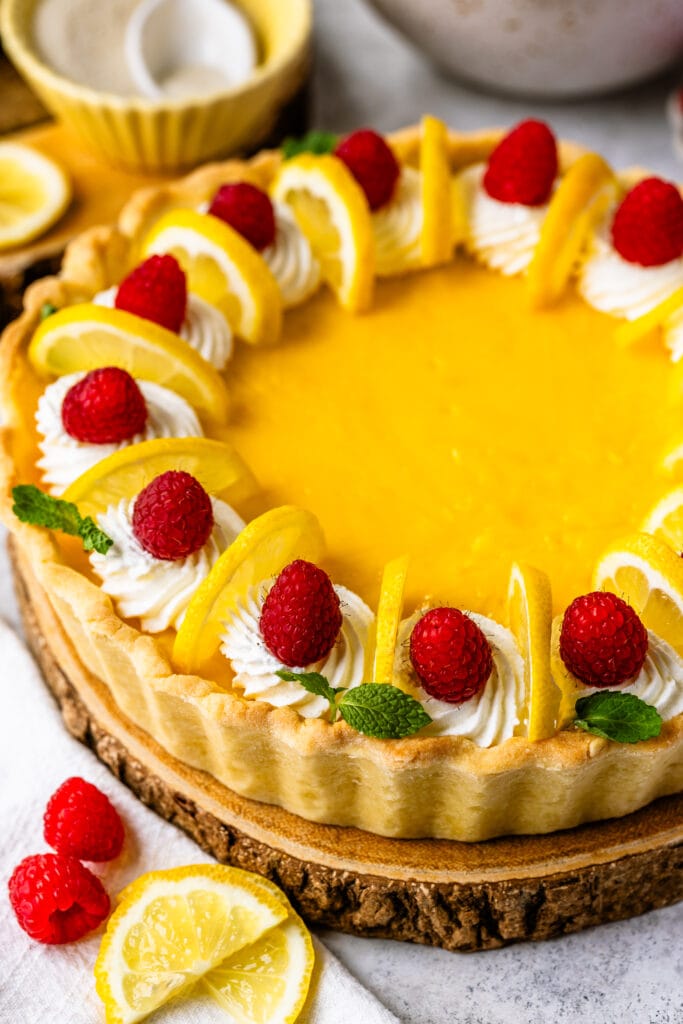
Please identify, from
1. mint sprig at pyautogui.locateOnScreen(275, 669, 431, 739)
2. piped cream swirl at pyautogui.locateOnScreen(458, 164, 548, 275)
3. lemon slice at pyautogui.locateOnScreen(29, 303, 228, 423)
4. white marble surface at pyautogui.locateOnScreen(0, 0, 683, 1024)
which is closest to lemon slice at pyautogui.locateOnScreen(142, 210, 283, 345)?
lemon slice at pyautogui.locateOnScreen(29, 303, 228, 423)

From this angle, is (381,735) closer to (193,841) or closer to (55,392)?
(193,841)

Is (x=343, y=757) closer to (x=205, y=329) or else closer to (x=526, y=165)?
(x=205, y=329)

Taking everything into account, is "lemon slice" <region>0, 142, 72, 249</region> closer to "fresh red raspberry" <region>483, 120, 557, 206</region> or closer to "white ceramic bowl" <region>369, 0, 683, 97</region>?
"white ceramic bowl" <region>369, 0, 683, 97</region>

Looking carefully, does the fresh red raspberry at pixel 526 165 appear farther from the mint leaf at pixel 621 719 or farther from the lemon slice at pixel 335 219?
the mint leaf at pixel 621 719

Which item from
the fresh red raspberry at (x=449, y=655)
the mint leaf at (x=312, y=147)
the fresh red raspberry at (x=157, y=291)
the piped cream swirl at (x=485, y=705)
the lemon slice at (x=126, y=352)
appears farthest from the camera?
the mint leaf at (x=312, y=147)

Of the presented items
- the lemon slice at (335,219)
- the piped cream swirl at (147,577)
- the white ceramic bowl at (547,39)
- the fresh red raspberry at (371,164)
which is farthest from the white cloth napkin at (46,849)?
the white ceramic bowl at (547,39)

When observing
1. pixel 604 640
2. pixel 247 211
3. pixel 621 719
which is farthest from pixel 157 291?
pixel 621 719

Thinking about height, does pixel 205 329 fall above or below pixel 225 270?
below
